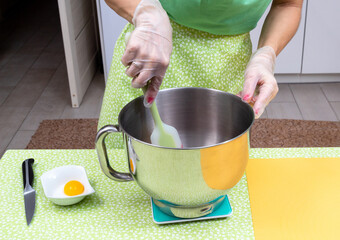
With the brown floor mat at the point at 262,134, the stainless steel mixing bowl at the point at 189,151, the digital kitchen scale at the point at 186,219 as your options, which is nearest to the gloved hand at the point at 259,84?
the stainless steel mixing bowl at the point at 189,151

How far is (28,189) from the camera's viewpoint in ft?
2.59

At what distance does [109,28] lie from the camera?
97.5 inches

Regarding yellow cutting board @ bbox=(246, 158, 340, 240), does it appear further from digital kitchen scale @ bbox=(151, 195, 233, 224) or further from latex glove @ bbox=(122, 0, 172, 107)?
latex glove @ bbox=(122, 0, 172, 107)

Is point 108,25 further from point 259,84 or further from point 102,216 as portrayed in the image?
point 102,216

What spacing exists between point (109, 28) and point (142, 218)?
6.21 ft

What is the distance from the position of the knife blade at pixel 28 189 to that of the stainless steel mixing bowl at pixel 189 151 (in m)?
0.15

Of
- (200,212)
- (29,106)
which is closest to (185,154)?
(200,212)

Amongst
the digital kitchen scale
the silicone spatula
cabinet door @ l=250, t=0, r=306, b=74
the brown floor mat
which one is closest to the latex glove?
the silicone spatula

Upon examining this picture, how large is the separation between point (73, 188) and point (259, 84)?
0.42 metres

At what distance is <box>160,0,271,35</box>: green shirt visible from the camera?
97 cm

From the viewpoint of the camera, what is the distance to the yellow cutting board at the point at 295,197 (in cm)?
70

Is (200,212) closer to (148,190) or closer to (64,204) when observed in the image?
(148,190)

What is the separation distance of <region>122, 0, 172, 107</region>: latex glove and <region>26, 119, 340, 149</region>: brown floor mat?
1.50 meters

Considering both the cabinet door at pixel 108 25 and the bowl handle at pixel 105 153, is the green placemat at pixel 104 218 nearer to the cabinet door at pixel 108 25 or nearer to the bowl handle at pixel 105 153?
the bowl handle at pixel 105 153
